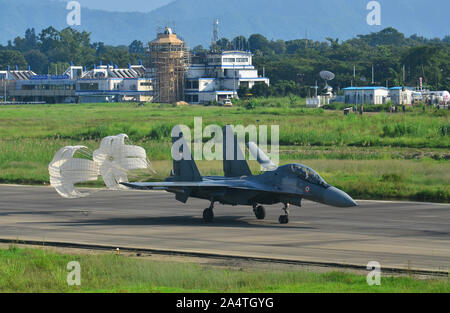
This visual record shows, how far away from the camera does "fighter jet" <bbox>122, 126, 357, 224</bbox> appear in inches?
1308

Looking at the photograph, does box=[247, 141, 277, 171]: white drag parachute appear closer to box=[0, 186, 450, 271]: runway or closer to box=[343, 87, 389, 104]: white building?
box=[0, 186, 450, 271]: runway

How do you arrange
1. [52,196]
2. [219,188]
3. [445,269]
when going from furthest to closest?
[52,196], [219,188], [445,269]

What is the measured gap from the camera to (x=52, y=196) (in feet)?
157

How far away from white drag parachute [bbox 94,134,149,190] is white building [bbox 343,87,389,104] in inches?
5159

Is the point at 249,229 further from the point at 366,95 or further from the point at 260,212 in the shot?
the point at 366,95

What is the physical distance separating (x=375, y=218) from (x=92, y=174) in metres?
14.0

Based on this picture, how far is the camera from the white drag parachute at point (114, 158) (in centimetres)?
3762

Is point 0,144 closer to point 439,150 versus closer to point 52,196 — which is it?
point 52,196

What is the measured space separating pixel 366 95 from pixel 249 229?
455 ft

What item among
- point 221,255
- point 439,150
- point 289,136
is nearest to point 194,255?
point 221,255

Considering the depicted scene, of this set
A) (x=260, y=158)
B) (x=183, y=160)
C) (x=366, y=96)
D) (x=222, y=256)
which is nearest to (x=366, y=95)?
(x=366, y=96)

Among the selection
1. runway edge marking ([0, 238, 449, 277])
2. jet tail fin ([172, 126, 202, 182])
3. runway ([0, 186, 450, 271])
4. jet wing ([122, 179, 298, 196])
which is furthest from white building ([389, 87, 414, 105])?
runway edge marking ([0, 238, 449, 277])

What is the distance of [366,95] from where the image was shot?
551 ft

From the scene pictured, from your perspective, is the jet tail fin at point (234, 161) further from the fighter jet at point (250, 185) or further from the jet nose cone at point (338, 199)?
the jet nose cone at point (338, 199)
